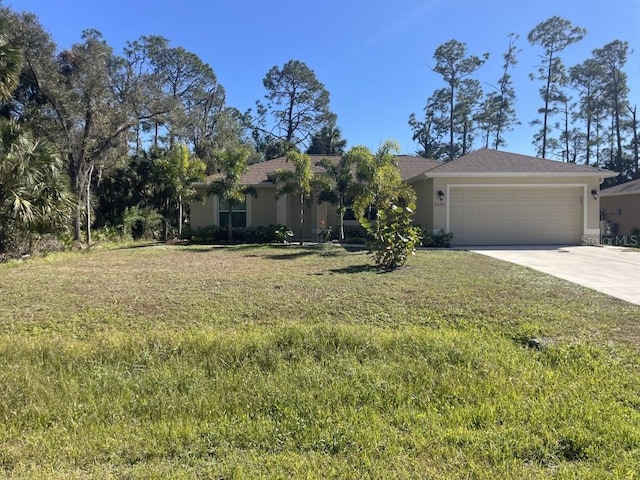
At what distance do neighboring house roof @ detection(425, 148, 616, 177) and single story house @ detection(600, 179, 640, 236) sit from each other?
31.0 ft

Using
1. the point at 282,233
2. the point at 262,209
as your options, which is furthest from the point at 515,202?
the point at 262,209

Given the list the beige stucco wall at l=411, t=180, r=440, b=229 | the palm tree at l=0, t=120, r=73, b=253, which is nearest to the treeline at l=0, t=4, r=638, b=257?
the palm tree at l=0, t=120, r=73, b=253

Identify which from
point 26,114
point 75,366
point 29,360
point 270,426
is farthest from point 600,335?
point 26,114

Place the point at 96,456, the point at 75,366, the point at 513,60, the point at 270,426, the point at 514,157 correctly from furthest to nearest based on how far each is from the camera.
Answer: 1. the point at 513,60
2. the point at 514,157
3. the point at 75,366
4. the point at 270,426
5. the point at 96,456

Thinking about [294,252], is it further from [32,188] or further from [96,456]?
[96,456]

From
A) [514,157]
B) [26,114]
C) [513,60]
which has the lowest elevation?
[514,157]

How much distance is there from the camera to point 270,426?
131 inches

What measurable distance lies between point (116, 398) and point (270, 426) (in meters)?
1.49

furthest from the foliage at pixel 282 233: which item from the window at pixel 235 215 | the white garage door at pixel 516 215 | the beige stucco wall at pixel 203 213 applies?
the white garage door at pixel 516 215

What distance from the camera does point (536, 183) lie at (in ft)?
52.6

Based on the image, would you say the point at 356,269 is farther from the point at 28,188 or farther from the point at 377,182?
the point at 28,188

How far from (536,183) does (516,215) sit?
135cm

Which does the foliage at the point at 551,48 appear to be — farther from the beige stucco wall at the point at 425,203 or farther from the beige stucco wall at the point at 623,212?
the beige stucco wall at the point at 425,203

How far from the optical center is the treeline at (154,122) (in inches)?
504
